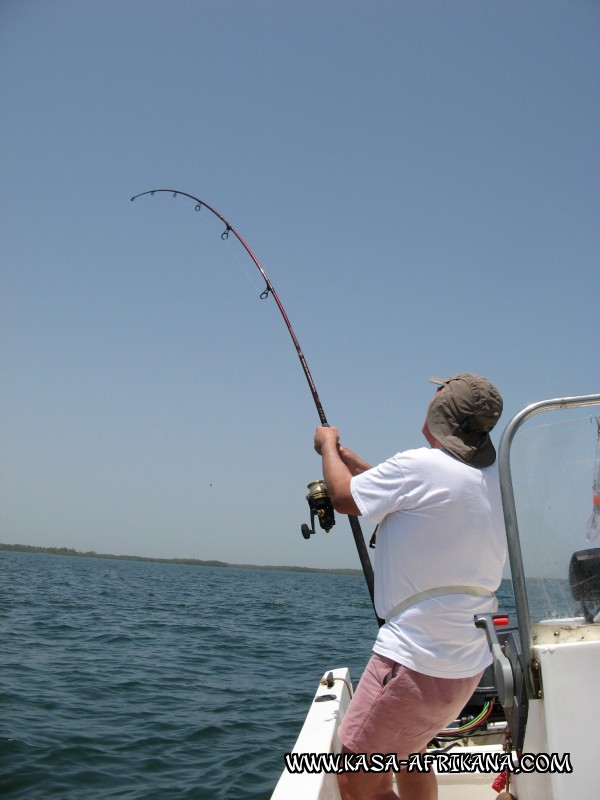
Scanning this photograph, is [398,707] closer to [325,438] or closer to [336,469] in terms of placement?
[336,469]

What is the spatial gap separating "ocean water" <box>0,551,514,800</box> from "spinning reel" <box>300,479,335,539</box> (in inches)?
105

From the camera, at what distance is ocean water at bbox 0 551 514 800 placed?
4.70 metres

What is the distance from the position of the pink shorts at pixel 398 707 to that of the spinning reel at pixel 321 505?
1.00 m

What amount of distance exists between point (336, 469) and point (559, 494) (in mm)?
639

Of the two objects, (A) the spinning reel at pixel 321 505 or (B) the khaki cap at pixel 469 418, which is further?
(A) the spinning reel at pixel 321 505

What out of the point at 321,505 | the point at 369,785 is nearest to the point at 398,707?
the point at 369,785

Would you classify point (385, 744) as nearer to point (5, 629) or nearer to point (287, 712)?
point (287, 712)

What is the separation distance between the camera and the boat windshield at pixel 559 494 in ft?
5.56

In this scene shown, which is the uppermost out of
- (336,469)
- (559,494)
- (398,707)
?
(336,469)

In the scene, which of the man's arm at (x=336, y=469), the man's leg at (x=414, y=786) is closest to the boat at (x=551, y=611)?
the man's leg at (x=414, y=786)

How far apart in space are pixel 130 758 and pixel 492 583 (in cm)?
430

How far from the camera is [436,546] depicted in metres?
1.78

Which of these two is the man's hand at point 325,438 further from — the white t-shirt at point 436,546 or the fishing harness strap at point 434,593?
the fishing harness strap at point 434,593

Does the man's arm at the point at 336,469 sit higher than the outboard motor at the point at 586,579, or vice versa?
the man's arm at the point at 336,469
